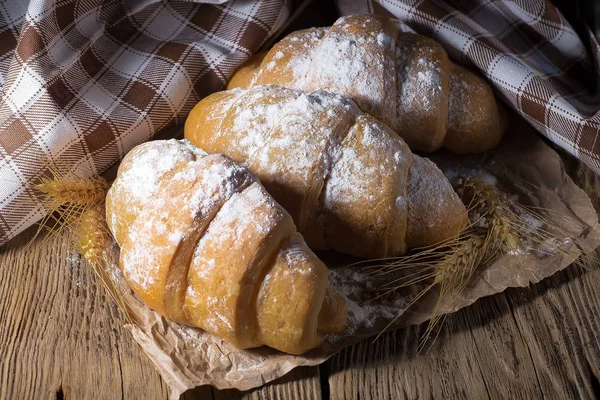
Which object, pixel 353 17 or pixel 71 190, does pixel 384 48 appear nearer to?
pixel 353 17

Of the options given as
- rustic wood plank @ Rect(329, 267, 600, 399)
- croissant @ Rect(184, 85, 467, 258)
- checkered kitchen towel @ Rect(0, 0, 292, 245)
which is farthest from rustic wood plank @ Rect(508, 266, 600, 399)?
checkered kitchen towel @ Rect(0, 0, 292, 245)

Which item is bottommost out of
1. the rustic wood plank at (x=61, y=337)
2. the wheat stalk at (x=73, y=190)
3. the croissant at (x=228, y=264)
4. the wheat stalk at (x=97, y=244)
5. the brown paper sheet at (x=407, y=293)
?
the rustic wood plank at (x=61, y=337)

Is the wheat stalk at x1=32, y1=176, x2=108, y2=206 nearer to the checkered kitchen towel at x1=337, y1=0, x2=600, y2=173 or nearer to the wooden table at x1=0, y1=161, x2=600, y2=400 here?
the wooden table at x1=0, y1=161, x2=600, y2=400

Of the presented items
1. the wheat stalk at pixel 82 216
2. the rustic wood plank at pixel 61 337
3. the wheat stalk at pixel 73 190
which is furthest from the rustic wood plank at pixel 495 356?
the wheat stalk at pixel 73 190

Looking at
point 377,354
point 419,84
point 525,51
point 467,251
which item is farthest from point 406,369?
point 525,51

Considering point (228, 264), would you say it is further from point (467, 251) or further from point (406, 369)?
point (467, 251)

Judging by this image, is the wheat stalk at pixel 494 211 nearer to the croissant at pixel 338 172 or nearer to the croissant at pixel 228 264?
the croissant at pixel 338 172

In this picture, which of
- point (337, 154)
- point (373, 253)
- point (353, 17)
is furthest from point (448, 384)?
point (353, 17)
